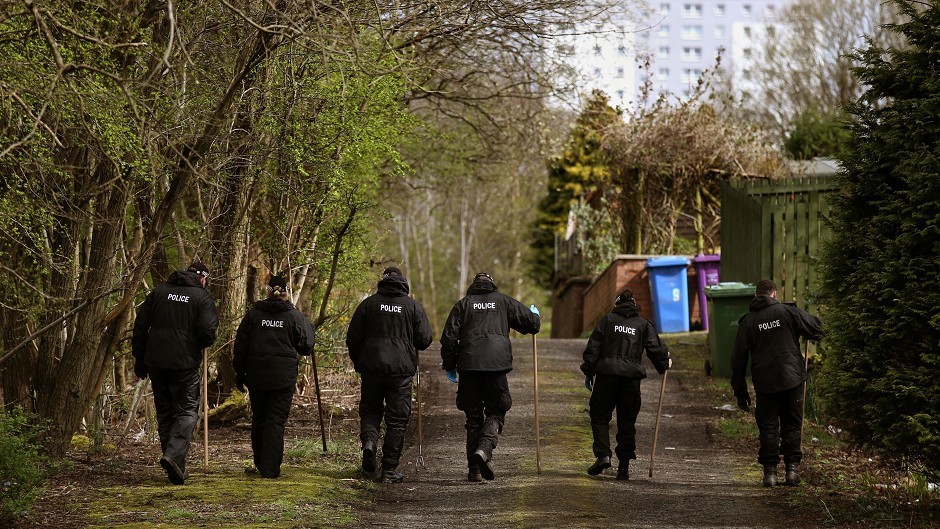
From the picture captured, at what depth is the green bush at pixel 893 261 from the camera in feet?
27.8

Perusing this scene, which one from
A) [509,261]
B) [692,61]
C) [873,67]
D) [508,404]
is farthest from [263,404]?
[692,61]

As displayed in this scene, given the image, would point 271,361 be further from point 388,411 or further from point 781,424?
point 781,424

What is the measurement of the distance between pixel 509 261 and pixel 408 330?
38.1 meters

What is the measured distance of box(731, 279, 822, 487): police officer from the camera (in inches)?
402

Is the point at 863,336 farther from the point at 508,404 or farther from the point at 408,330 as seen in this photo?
the point at 408,330

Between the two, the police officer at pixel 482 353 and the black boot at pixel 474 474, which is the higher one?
the police officer at pixel 482 353

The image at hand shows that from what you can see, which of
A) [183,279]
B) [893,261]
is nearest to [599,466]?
[893,261]

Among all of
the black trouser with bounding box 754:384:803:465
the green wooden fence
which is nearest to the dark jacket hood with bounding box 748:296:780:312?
the black trouser with bounding box 754:384:803:465

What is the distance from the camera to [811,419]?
13484 millimetres

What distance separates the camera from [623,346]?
34.9 feet

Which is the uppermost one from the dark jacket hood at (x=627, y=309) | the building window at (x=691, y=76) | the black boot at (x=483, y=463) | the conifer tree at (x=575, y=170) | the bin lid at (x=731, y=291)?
the building window at (x=691, y=76)

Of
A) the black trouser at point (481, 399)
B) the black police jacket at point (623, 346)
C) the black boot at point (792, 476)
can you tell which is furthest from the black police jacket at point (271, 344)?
the black boot at point (792, 476)

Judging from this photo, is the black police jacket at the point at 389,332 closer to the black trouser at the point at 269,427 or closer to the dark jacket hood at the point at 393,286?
the dark jacket hood at the point at 393,286

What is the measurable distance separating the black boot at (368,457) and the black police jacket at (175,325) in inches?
62.5
